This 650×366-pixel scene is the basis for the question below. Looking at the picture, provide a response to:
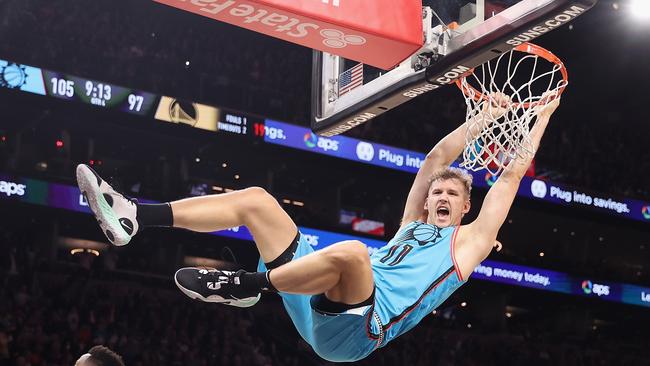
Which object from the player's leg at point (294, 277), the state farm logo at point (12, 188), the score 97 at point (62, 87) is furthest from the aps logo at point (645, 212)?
the player's leg at point (294, 277)

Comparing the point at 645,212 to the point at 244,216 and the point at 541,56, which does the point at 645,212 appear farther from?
Result: the point at 244,216

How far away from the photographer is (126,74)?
16.6 metres

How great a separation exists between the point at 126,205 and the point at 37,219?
14.1 metres

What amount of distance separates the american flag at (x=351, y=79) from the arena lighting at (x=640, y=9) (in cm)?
1146

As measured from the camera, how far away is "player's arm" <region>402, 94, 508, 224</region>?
19.9 ft

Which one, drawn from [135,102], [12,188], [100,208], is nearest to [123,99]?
[135,102]

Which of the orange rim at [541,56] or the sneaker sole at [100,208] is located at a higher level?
the orange rim at [541,56]

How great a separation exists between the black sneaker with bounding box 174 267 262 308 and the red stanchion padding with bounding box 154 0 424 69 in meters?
1.43

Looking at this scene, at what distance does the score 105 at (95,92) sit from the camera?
579 inches

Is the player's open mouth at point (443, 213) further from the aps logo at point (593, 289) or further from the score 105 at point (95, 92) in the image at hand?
the aps logo at point (593, 289)

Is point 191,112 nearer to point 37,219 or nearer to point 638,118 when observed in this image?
point 37,219

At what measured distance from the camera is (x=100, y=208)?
4688 millimetres

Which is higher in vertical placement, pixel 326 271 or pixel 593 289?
pixel 326 271

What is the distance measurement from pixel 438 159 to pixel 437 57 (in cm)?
96
